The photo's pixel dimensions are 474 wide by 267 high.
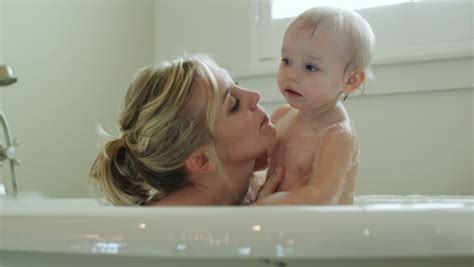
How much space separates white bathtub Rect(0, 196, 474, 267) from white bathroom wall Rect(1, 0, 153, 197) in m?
1.09

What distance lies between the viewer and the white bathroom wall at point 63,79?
154 cm

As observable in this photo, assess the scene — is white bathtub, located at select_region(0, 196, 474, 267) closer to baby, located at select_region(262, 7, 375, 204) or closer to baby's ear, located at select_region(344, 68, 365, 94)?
baby, located at select_region(262, 7, 375, 204)

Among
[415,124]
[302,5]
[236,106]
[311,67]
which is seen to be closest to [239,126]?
[236,106]

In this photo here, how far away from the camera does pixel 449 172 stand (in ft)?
5.06

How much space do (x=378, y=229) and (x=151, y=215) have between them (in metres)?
0.19

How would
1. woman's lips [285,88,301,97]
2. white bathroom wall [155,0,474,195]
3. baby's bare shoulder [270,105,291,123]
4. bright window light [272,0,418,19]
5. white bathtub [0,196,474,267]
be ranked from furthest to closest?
bright window light [272,0,418,19] → white bathroom wall [155,0,474,195] → baby's bare shoulder [270,105,291,123] → woman's lips [285,88,301,97] → white bathtub [0,196,474,267]

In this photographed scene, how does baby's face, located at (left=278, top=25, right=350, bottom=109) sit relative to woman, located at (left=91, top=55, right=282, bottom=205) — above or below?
above

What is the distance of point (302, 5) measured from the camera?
1.83 meters

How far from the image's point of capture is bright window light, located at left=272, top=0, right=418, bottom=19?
1.74 metres

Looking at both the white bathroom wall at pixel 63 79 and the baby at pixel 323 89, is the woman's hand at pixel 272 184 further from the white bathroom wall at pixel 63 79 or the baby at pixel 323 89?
the white bathroom wall at pixel 63 79

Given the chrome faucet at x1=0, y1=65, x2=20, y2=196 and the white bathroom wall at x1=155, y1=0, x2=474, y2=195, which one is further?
the white bathroom wall at x1=155, y1=0, x2=474, y2=195

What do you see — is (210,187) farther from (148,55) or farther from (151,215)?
(148,55)

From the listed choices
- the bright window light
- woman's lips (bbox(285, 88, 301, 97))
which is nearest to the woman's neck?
woman's lips (bbox(285, 88, 301, 97))

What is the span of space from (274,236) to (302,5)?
57.3 inches
